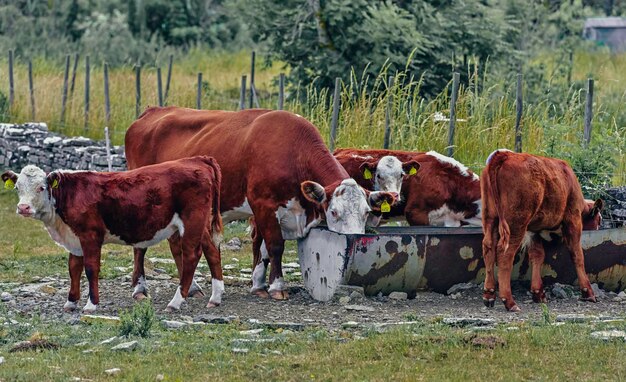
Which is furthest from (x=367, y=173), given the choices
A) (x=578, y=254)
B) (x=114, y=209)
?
(x=114, y=209)

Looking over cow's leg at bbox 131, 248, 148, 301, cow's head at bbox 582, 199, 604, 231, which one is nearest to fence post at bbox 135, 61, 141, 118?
cow's leg at bbox 131, 248, 148, 301

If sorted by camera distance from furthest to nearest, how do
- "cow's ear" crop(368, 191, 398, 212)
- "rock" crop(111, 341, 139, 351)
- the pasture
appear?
"cow's ear" crop(368, 191, 398, 212), "rock" crop(111, 341, 139, 351), the pasture

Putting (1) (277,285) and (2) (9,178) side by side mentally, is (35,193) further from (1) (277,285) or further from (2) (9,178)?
(1) (277,285)

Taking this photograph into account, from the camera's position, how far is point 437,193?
1415 cm

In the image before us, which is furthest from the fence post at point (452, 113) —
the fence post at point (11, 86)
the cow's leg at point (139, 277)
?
the fence post at point (11, 86)

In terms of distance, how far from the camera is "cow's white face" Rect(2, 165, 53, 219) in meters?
11.9

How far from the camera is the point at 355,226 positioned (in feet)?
40.6

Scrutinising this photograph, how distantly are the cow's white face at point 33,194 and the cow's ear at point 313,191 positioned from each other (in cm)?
253

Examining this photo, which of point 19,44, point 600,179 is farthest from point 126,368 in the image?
point 19,44

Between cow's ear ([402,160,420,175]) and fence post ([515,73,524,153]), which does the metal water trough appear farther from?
fence post ([515,73,524,153])

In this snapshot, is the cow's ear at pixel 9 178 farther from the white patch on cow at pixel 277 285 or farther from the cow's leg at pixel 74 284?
the white patch on cow at pixel 277 285

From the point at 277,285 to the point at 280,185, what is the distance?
3.46 ft

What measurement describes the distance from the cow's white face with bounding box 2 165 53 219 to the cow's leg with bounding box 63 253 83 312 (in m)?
0.55

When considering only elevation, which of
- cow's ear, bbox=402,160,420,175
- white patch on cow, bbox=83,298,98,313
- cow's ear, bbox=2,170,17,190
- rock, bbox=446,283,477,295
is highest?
cow's ear, bbox=2,170,17,190
